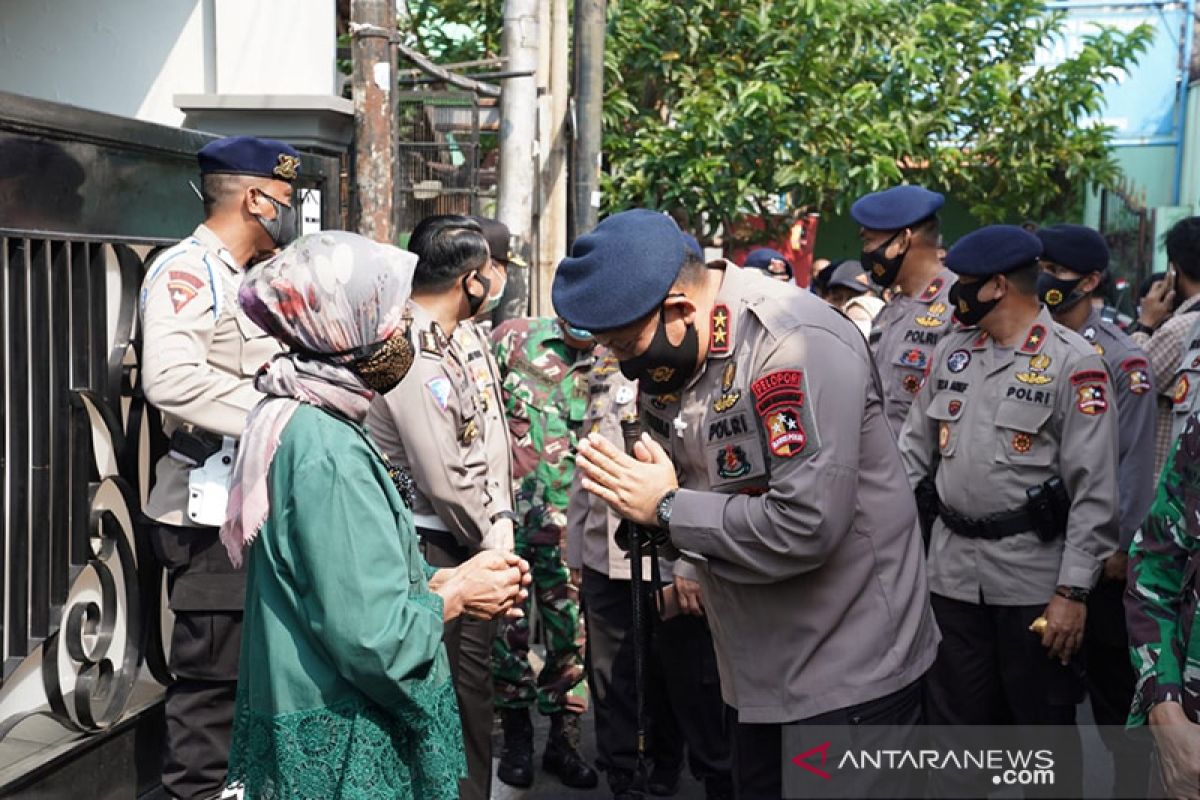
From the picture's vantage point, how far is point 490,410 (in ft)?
15.5

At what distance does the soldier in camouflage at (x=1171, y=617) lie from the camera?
2.60 metres

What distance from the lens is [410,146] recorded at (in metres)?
8.00

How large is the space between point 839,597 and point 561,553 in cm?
279

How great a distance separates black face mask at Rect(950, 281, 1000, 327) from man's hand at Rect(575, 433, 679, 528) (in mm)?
2037

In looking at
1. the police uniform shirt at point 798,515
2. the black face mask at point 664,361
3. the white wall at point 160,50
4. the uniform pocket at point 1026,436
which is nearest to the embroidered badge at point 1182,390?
the uniform pocket at point 1026,436

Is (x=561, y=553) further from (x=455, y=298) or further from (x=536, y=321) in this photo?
(x=455, y=298)

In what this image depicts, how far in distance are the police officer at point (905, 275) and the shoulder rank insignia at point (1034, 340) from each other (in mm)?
1271

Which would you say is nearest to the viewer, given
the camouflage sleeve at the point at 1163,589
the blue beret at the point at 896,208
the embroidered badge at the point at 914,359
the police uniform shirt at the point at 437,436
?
the camouflage sleeve at the point at 1163,589

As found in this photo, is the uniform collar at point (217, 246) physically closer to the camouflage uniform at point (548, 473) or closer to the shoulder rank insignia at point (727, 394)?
the camouflage uniform at point (548, 473)

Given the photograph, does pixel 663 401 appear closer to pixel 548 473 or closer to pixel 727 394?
pixel 727 394

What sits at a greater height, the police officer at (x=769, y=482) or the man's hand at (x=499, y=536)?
the police officer at (x=769, y=482)

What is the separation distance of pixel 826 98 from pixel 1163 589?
9347 mm

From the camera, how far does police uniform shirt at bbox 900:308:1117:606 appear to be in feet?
13.9

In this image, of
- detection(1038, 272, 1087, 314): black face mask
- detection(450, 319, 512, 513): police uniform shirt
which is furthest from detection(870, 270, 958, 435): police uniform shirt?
detection(450, 319, 512, 513): police uniform shirt
